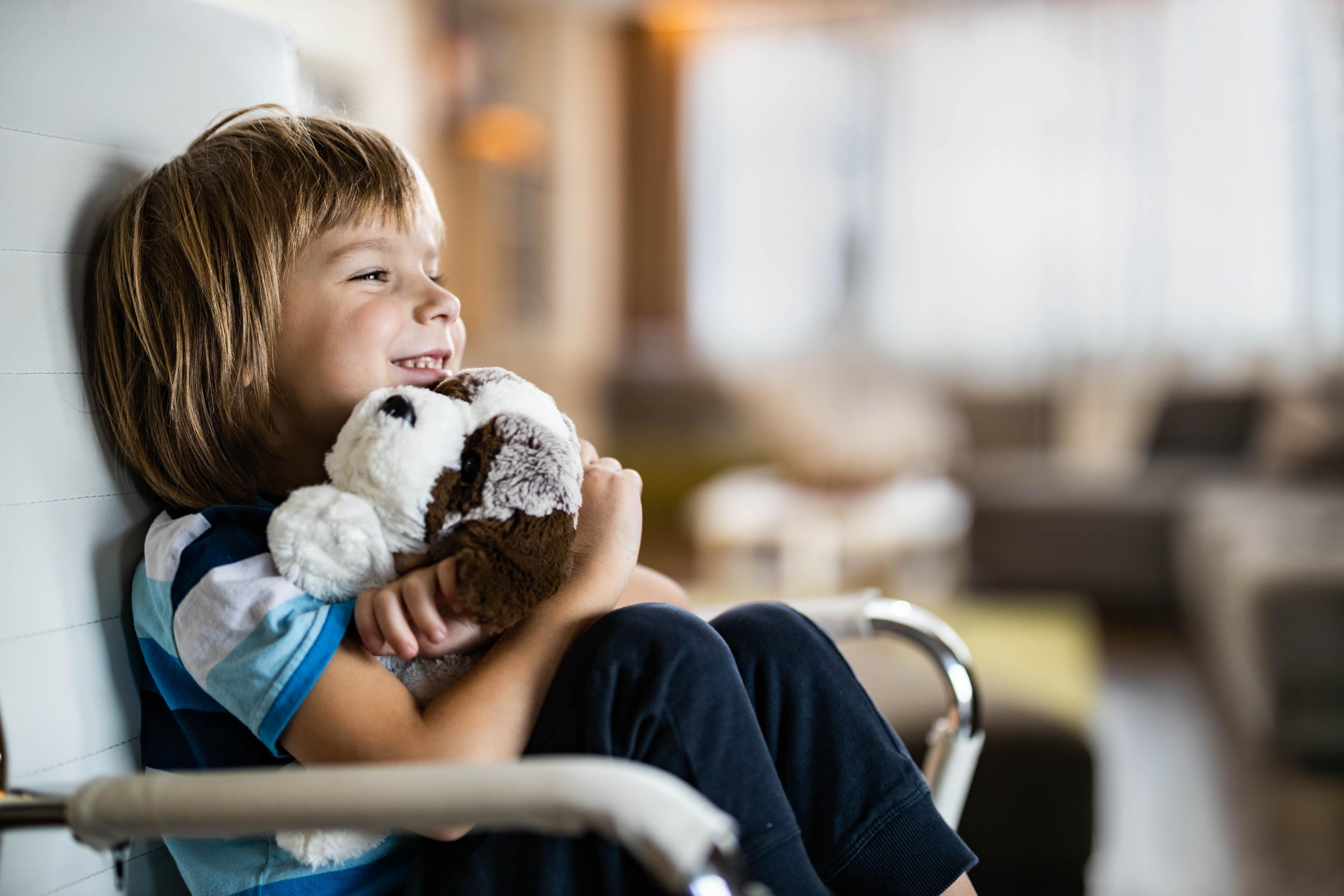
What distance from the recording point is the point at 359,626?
588mm

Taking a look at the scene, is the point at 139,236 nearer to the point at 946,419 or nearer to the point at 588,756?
the point at 588,756

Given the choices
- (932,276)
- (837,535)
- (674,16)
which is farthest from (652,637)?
(674,16)

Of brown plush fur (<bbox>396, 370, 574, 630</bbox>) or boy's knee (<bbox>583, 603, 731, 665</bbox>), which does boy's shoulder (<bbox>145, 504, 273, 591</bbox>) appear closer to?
brown plush fur (<bbox>396, 370, 574, 630</bbox>)

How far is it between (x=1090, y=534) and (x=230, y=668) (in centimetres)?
322

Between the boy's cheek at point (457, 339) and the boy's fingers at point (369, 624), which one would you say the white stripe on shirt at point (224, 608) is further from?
the boy's cheek at point (457, 339)

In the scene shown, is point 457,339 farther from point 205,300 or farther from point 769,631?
point 769,631

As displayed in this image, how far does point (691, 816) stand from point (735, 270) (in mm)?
4685

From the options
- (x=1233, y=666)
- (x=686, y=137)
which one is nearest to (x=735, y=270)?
(x=686, y=137)

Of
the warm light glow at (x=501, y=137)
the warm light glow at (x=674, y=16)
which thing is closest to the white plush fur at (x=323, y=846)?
the warm light glow at (x=501, y=137)

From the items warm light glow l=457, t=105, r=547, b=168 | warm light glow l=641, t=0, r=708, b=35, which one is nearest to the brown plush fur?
warm light glow l=457, t=105, r=547, b=168

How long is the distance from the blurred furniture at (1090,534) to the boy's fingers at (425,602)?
3107 millimetres

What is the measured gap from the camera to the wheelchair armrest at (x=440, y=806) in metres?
0.42

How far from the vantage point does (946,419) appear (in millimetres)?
4191

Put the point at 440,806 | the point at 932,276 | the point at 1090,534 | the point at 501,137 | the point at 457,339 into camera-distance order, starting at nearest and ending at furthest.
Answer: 1. the point at 440,806
2. the point at 457,339
3. the point at 1090,534
4. the point at 501,137
5. the point at 932,276
